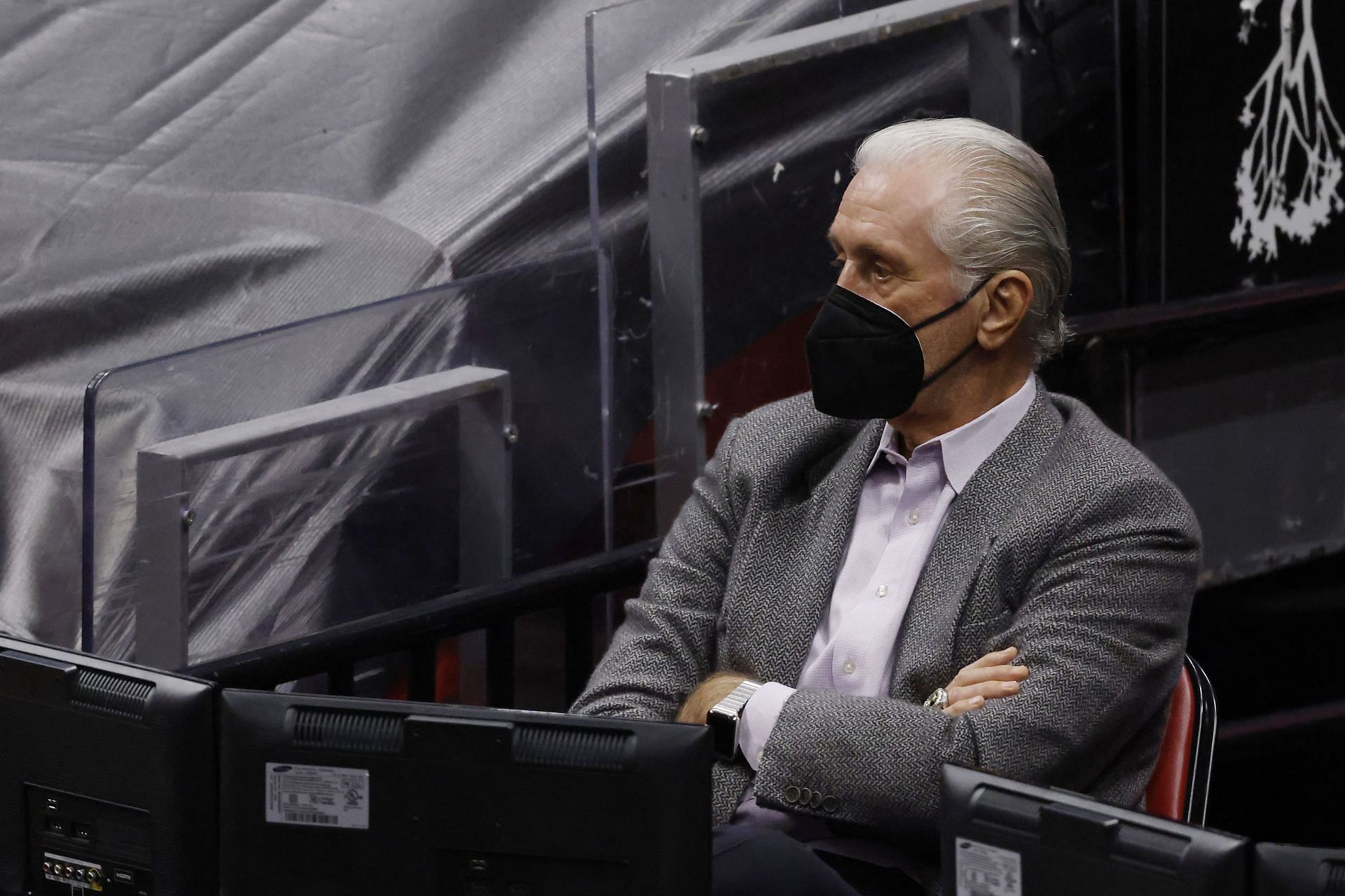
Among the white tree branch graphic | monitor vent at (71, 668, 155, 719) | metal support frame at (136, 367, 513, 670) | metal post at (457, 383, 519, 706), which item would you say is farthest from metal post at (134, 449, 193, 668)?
the white tree branch graphic

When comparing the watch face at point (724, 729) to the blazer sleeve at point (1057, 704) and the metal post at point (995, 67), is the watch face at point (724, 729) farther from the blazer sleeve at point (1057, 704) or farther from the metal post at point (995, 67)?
the metal post at point (995, 67)

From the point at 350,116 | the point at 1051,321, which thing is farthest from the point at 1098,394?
the point at 350,116

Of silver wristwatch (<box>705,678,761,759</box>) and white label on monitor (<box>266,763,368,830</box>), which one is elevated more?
white label on monitor (<box>266,763,368,830</box>)

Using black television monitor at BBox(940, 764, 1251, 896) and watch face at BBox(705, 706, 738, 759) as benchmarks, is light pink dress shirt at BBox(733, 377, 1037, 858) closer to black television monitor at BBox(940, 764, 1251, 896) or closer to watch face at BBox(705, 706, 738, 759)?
watch face at BBox(705, 706, 738, 759)

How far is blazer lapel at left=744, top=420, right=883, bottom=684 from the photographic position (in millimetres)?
2141

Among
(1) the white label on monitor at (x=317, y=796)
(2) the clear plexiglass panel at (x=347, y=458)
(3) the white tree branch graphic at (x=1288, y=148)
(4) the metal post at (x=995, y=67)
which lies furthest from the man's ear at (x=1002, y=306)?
(3) the white tree branch graphic at (x=1288, y=148)

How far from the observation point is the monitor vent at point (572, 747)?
4.76 ft

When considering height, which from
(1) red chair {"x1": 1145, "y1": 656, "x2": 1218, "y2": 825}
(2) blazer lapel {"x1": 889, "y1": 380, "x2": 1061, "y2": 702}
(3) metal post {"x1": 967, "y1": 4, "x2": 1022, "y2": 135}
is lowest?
(1) red chair {"x1": 1145, "y1": 656, "x2": 1218, "y2": 825}

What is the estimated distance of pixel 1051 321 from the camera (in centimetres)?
220

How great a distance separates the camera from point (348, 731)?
4.88 feet

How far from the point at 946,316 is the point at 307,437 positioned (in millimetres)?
942

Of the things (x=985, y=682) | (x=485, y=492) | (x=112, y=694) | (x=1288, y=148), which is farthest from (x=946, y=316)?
(x=1288, y=148)

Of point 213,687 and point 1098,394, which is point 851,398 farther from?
point 1098,394

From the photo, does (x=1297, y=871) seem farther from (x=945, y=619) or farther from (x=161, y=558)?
(x=161, y=558)
